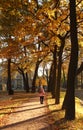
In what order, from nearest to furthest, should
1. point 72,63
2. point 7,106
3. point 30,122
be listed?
1. point 30,122
2. point 72,63
3. point 7,106

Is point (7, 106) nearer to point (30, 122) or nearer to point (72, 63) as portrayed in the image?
point (30, 122)

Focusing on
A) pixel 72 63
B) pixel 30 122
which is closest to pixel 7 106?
pixel 30 122

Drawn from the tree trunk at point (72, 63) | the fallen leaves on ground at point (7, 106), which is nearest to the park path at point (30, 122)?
the fallen leaves on ground at point (7, 106)

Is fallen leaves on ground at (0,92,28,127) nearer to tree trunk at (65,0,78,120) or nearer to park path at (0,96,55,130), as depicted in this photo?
park path at (0,96,55,130)

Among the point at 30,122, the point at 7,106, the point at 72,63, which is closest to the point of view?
the point at 30,122

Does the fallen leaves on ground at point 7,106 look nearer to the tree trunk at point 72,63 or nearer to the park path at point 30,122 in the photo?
the park path at point 30,122

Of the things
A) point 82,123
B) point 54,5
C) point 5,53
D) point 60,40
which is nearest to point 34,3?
point 54,5

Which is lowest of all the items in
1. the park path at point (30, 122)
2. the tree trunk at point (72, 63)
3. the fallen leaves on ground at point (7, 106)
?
the park path at point (30, 122)

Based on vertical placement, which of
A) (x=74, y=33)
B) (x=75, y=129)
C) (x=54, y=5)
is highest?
(x=54, y=5)

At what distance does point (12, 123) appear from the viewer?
16953mm

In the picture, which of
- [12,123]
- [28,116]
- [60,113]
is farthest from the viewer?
[60,113]

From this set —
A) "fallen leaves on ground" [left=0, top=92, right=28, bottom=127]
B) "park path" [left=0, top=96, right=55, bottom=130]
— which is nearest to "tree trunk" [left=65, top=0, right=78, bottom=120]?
"park path" [left=0, top=96, right=55, bottom=130]

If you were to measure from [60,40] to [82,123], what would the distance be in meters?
9.98

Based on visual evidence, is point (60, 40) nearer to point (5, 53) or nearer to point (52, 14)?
point (52, 14)
